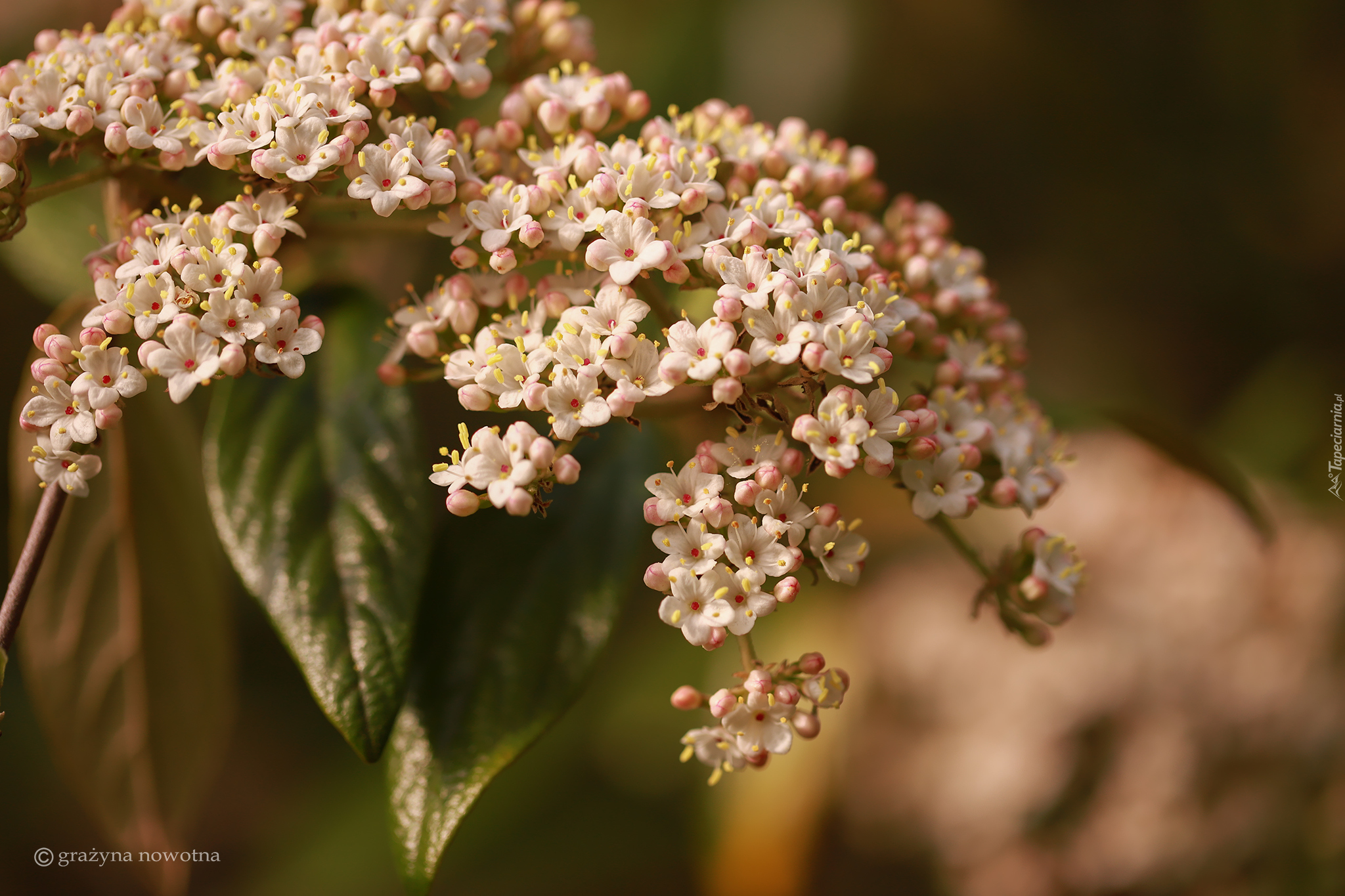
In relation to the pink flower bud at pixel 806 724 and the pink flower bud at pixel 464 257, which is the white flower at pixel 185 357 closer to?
the pink flower bud at pixel 464 257

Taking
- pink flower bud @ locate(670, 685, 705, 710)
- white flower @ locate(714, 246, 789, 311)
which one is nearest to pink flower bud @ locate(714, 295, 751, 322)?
white flower @ locate(714, 246, 789, 311)

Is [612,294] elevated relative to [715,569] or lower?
elevated

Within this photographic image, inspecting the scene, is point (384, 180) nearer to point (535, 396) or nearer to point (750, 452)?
point (535, 396)

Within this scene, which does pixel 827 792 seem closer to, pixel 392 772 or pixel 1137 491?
pixel 1137 491

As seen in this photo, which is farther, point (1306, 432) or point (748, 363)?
point (1306, 432)

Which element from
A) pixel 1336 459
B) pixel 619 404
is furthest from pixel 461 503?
pixel 1336 459

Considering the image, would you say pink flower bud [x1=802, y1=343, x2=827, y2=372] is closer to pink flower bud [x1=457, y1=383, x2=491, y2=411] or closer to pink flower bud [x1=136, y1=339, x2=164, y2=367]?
pink flower bud [x1=457, y1=383, x2=491, y2=411]

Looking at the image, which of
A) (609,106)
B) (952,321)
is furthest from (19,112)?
(952,321)
